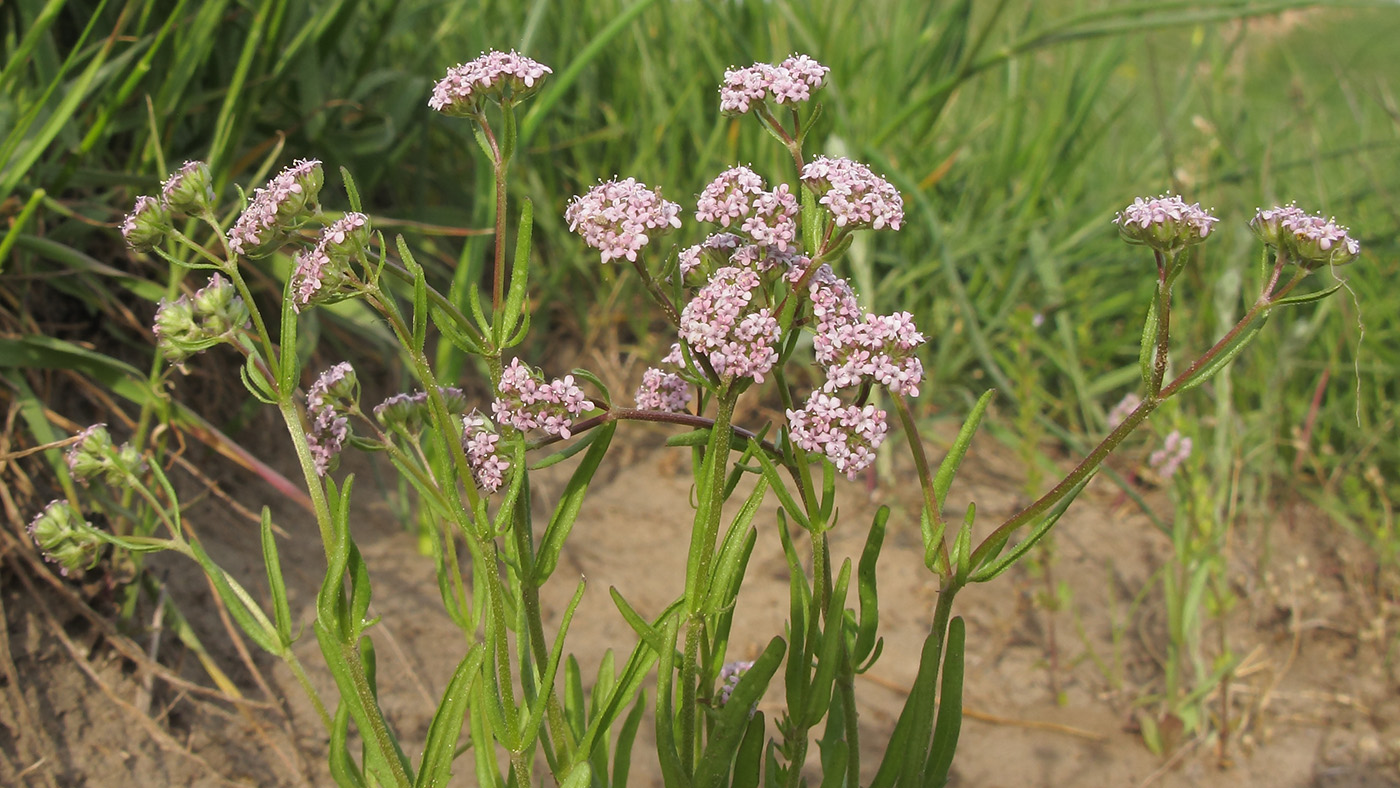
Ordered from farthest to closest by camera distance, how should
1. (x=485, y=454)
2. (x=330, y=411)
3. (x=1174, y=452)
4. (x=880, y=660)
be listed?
(x=880, y=660) → (x=1174, y=452) → (x=330, y=411) → (x=485, y=454)

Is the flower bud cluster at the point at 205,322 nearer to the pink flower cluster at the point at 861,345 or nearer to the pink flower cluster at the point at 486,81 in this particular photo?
the pink flower cluster at the point at 486,81

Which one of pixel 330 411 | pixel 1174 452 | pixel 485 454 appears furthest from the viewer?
pixel 1174 452

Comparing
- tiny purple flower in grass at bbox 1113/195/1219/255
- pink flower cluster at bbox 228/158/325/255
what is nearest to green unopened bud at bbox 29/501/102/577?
pink flower cluster at bbox 228/158/325/255

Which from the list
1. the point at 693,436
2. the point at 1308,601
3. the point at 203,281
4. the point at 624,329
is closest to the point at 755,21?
the point at 624,329

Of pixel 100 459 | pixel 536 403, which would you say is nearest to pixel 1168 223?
pixel 536 403

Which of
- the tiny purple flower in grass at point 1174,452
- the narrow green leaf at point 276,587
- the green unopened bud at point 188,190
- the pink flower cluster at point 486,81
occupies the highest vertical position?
the tiny purple flower in grass at point 1174,452

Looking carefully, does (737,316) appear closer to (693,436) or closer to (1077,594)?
(693,436)

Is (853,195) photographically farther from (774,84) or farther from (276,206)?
(276,206)

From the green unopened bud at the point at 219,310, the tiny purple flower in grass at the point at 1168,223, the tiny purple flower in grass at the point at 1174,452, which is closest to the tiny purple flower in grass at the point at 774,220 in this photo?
the tiny purple flower in grass at the point at 1168,223
